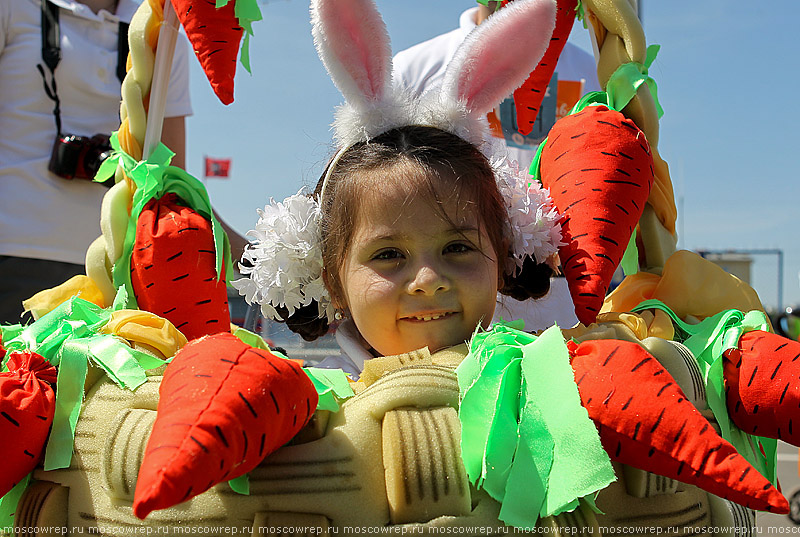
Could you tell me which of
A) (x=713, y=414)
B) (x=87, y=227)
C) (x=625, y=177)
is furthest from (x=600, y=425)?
(x=87, y=227)

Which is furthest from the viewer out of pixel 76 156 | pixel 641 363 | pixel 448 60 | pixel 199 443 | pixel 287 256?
pixel 448 60

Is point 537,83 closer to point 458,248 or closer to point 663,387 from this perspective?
point 458,248

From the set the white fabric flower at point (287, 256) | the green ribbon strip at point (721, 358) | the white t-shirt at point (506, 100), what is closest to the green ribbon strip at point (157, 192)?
the white fabric flower at point (287, 256)

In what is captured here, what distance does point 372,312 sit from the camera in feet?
3.64

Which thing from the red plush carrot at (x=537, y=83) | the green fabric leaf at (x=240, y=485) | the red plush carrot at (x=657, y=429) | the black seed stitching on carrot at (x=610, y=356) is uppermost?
the red plush carrot at (x=537, y=83)

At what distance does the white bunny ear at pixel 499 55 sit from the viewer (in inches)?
45.8

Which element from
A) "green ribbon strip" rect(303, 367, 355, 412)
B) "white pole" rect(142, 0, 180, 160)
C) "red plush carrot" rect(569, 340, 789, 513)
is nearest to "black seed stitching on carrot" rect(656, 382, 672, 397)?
"red plush carrot" rect(569, 340, 789, 513)

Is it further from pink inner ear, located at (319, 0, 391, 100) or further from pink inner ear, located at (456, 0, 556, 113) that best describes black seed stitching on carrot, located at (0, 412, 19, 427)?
pink inner ear, located at (456, 0, 556, 113)

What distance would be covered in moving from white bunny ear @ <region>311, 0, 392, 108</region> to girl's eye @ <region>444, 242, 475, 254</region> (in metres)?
0.29

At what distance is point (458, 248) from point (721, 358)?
42cm

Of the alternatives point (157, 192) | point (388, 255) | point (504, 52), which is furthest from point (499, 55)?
point (157, 192)

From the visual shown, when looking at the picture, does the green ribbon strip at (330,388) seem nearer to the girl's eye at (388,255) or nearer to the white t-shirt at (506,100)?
the girl's eye at (388,255)

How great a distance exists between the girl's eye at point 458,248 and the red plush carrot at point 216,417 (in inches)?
18.6

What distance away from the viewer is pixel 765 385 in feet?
2.52
